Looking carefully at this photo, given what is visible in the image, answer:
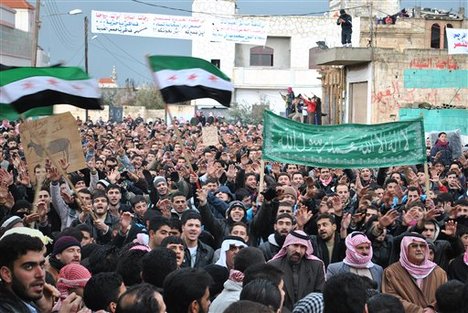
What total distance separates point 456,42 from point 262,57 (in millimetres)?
34319

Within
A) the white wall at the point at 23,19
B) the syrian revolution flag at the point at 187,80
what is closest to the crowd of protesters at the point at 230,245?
the syrian revolution flag at the point at 187,80

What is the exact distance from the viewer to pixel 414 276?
7188mm

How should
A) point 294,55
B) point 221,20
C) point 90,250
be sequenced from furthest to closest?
1. point 294,55
2. point 221,20
3. point 90,250

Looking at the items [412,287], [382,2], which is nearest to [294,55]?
[382,2]

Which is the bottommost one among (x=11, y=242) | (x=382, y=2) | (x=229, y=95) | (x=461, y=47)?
(x=11, y=242)

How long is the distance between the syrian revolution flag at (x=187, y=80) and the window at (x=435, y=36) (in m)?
27.2

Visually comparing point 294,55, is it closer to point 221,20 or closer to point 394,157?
point 221,20

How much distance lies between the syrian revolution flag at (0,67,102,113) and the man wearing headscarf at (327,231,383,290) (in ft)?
8.08

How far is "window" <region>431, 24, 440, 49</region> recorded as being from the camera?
3528cm

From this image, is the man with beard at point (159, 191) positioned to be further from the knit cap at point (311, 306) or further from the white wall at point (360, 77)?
the white wall at point (360, 77)

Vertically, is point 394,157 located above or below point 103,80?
below

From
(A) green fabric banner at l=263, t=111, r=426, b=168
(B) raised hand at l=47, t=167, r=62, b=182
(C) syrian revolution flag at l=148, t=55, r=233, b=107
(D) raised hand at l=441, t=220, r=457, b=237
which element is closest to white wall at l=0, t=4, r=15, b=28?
(A) green fabric banner at l=263, t=111, r=426, b=168

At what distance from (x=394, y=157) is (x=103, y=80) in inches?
3679

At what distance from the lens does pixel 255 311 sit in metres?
3.79
